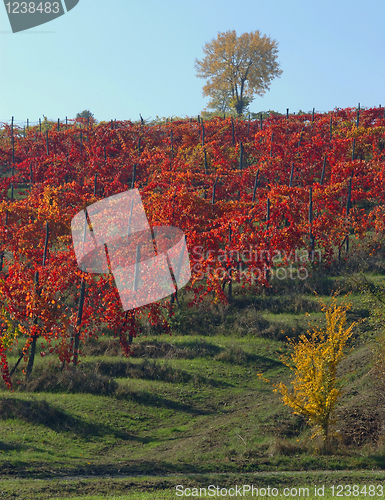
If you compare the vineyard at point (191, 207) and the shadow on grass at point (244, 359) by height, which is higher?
the vineyard at point (191, 207)

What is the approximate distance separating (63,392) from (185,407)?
474 centimetres

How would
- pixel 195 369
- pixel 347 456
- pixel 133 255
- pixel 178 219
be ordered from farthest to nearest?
pixel 178 219 → pixel 133 255 → pixel 195 369 → pixel 347 456

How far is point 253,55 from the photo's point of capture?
7612 cm

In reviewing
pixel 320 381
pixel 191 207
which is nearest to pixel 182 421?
pixel 320 381

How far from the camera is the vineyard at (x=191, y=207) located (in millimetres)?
22484

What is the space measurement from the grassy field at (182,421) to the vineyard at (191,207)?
1.43 metres

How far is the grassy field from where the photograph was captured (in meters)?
13.3

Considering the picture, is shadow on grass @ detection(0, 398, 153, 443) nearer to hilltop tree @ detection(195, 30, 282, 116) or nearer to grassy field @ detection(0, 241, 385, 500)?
grassy field @ detection(0, 241, 385, 500)

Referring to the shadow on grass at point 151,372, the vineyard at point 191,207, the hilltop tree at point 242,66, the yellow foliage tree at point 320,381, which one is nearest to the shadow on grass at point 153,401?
the shadow on grass at point 151,372

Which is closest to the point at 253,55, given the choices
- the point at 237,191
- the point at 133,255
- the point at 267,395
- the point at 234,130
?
the point at 234,130

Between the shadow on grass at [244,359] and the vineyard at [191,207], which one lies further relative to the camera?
the shadow on grass at [244,359]

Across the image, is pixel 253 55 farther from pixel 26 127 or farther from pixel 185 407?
pixel 185 407

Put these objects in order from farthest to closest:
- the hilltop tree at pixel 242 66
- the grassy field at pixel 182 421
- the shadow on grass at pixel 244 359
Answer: the hilltop tree at pixel 242 66, the shadow on grass at pixel 244 359, the grassy field at pixel 182 421

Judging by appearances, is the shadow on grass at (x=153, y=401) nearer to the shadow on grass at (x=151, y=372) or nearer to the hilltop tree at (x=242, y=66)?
the shadow on grass at (x=151, y=372)
